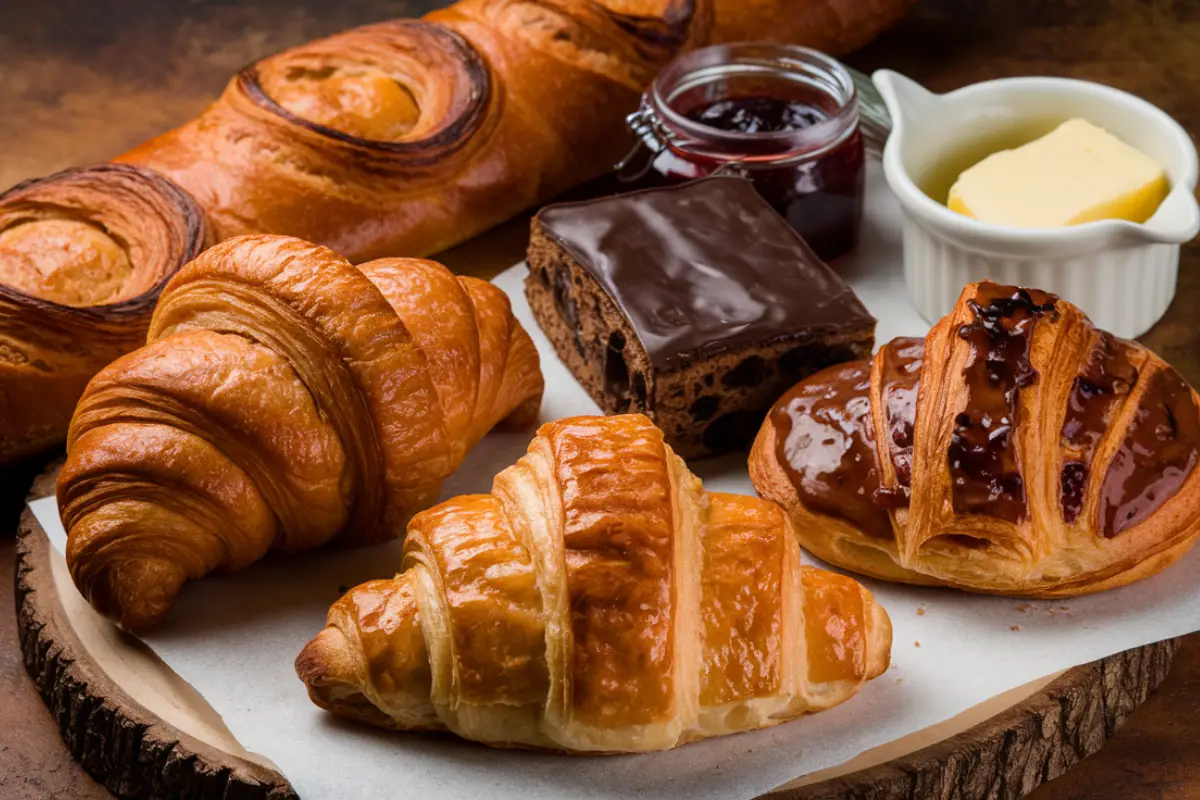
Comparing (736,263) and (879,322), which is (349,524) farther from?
(879,322)

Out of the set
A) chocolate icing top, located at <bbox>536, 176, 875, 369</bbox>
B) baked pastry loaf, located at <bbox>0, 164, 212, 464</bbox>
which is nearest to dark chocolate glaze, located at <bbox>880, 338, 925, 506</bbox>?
chocolate icing top, located at <bbox>536, 176, 875, 369</bbox>

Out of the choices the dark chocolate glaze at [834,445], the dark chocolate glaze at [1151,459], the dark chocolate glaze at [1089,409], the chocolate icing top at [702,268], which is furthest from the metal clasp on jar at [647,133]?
the dark chocolate glaze at [1151,459]

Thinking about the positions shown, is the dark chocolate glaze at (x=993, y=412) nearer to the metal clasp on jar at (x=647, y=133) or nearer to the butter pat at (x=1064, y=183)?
the butter pat at (x=1064, y=183)

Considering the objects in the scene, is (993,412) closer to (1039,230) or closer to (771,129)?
(1039,230)

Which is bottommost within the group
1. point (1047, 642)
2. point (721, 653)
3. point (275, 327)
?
point (1047, 642)

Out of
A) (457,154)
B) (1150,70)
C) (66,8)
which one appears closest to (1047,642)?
(457,154)

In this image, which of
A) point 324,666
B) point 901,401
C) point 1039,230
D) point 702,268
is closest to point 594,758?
point 324,666

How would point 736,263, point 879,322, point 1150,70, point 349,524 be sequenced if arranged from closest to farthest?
point 349,524 → point 736,263 → point 879,322 → point 1150,70
